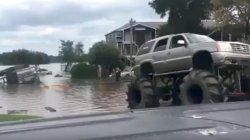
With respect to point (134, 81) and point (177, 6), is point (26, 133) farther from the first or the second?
point (177, 6)

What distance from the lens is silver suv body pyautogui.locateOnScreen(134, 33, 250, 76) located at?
42.0ft

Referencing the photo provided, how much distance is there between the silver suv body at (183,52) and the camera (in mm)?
12812

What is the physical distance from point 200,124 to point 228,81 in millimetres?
11650

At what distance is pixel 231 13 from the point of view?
34.8 m

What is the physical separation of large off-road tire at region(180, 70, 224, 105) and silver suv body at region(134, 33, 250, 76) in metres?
1.10

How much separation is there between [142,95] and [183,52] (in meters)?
1.55

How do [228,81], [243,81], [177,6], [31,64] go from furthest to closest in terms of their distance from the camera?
[177,6]
[31,64]
[228,81]
[243,81]

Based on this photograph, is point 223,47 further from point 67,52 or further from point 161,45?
point 67,52

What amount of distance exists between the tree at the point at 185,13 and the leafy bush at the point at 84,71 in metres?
9.04

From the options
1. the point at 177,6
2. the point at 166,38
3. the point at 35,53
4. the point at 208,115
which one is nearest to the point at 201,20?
the point at 177,6

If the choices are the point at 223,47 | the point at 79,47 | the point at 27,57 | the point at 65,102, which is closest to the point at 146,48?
the point at 223,47

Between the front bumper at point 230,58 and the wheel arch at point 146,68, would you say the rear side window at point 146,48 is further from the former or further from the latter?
the front bumper at point 230,58

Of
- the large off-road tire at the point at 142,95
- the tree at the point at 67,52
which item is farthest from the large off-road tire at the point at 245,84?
the tree at the point at 67,52

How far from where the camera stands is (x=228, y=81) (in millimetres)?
13625
